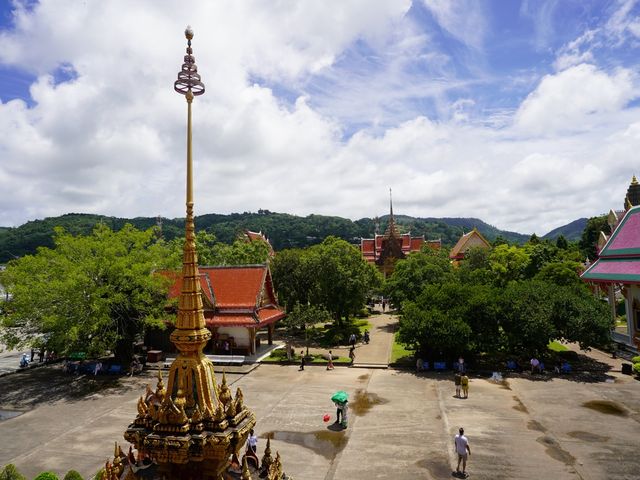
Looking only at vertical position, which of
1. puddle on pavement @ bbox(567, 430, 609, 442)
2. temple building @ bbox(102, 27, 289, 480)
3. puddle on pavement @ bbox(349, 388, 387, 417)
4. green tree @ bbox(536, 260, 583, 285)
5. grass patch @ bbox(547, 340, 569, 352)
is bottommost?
puddle on pavement @ bbox(567, 430, 609, 442)

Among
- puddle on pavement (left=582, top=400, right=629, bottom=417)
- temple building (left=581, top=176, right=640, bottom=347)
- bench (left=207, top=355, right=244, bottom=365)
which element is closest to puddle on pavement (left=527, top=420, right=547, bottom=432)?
puddle on pavement (left=582, top=400, right=629, bottom=417)

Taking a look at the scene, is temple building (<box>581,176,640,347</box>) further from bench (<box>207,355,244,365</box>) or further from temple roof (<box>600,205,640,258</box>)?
bench (<box>207,355,244,365</box>)

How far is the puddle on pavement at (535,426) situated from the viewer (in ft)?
63.4

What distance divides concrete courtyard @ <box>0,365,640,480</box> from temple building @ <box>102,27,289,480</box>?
1023 centimetres

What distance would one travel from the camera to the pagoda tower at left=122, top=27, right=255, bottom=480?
638 cm

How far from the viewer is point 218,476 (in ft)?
21.8

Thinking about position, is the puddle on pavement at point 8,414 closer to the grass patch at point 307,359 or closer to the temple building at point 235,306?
the temple building at point 235,306

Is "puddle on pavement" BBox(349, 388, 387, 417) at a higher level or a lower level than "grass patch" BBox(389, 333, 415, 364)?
lower

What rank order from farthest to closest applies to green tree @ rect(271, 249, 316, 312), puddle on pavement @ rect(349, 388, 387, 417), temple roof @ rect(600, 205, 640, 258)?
green tree @ rect(271, 249, 316, 312), temple roof @ rect(600, 205, 640, 258), puddle on pavement @ rect(349, 388, 387, 417)

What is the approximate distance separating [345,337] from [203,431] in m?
35.4

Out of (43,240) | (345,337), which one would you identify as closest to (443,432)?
(345,337)

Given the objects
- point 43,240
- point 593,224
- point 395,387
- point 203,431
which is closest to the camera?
point 203,431

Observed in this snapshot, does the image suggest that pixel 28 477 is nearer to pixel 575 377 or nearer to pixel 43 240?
pixel 575 377

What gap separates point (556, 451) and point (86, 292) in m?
25.4
